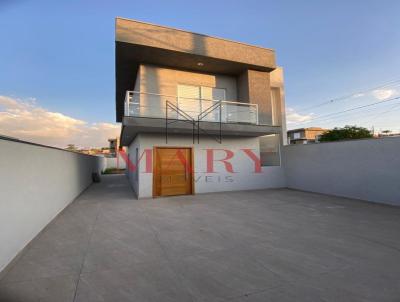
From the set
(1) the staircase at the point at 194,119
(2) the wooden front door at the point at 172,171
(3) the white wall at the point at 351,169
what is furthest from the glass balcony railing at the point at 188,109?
(3) the white wall at the point at 351,169

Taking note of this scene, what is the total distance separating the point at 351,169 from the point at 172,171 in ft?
25.1

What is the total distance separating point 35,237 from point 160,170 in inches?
191

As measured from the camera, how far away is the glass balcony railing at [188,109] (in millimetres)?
8359

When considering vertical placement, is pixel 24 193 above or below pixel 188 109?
below

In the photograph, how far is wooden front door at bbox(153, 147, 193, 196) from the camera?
8.41 m

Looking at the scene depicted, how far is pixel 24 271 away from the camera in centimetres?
278

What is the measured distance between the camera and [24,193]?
3.73 meters

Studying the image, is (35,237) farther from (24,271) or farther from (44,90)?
(44,90)

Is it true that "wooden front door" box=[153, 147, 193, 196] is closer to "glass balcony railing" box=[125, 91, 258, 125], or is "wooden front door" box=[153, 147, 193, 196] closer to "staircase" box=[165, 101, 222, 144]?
"staircase" box=[165, 101, 222, 144]

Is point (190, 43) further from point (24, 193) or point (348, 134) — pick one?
point (348, 134)

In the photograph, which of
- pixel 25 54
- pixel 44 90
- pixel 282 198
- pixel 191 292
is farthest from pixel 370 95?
pixel 44 90

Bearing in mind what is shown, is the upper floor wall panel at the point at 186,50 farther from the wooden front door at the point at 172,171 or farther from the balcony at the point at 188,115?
the wooden front door at the point at 172,171

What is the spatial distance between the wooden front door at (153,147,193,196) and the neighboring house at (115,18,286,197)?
0.04 metres

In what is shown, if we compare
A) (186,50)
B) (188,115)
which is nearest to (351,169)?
(188,115)
